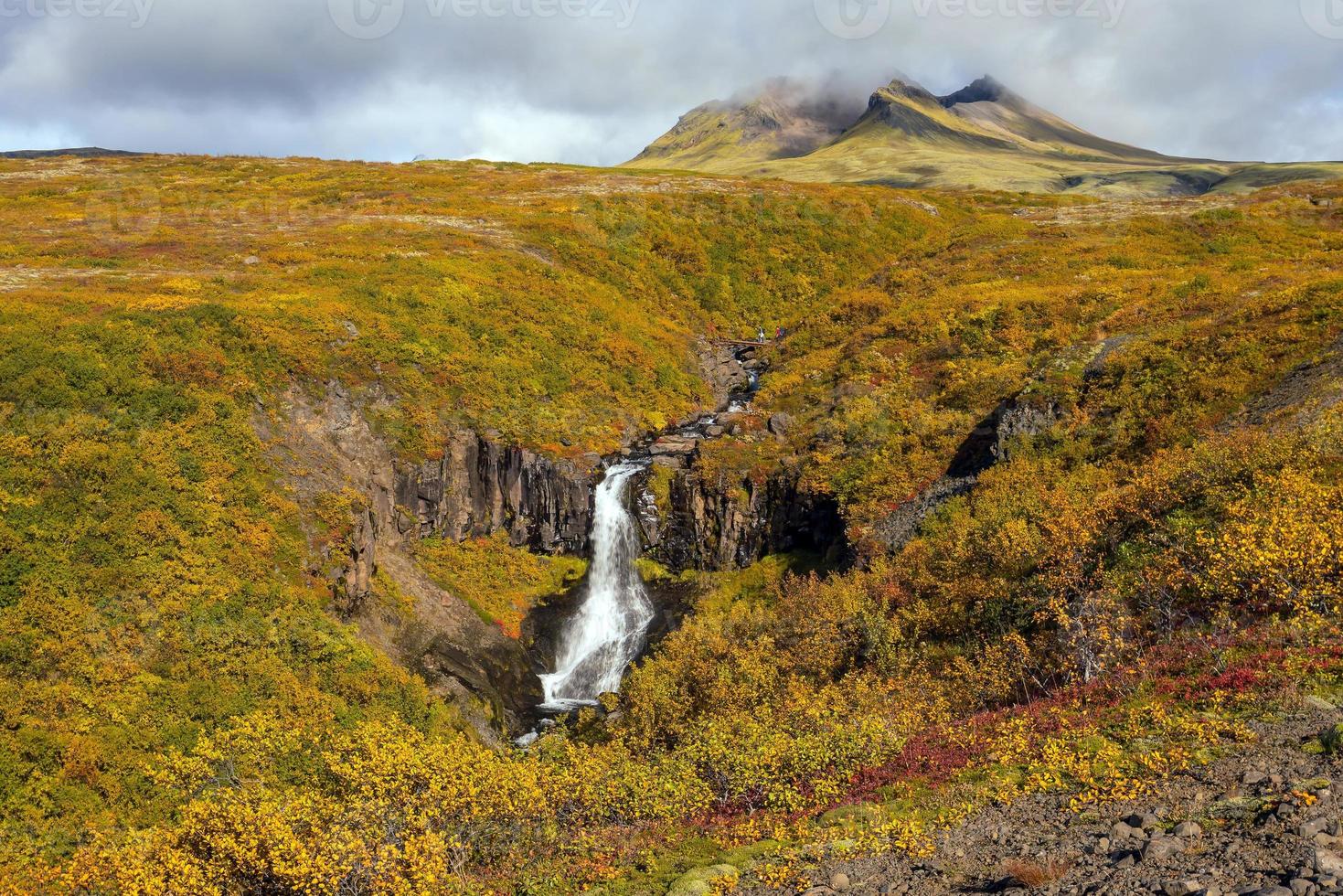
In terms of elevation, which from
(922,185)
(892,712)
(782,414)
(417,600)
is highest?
(922,185)

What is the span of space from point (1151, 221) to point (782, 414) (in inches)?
2020

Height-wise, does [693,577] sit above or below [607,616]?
above

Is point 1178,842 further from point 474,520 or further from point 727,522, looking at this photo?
point 474,520

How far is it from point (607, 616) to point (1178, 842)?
34.7 metres

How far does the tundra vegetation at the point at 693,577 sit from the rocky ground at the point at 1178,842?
30.8 inches

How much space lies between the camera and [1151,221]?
249 ft

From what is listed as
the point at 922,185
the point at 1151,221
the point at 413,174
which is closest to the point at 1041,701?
the point at 1151,221

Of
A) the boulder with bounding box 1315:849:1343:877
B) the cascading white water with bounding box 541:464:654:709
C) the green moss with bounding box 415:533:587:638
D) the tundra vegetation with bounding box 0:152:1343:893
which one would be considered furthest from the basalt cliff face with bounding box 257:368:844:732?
the boulder with bounding box 1315:849:1343:877

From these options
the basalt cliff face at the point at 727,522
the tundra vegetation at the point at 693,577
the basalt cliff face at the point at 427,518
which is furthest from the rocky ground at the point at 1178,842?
the basalt cliff face at the point at 727,522

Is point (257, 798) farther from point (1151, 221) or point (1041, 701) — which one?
point (1151, 221)

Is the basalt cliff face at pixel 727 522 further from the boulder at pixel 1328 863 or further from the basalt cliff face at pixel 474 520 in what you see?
the boulder at pixel 1328 863

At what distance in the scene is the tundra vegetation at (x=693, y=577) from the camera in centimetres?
1731

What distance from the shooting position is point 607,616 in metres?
44.6

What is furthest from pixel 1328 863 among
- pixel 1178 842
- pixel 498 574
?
pixel 498 574
